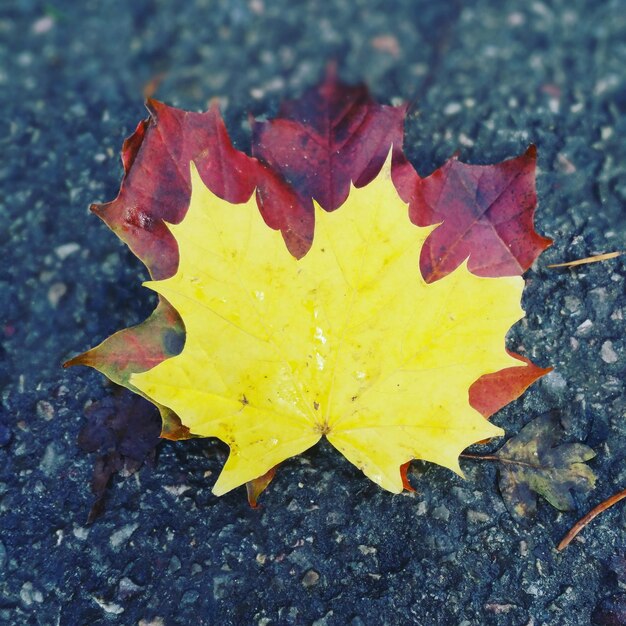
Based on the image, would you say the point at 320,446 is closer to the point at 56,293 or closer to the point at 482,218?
the point at 482,218

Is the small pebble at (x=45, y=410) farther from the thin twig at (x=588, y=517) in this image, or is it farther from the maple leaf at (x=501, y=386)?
the thin twig at (x=588, y=517)

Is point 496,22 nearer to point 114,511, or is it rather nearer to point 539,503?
point 539,503

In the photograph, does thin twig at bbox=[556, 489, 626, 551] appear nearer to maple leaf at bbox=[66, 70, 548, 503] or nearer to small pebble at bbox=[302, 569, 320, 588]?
maple leaf at bbox=[66, 70, 548, 503]

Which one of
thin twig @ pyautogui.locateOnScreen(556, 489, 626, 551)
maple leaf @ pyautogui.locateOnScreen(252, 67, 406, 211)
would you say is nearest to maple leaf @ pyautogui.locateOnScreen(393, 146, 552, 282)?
maple leaf @ pyautogui.locateOnScreen(252, 67, 406, 211)

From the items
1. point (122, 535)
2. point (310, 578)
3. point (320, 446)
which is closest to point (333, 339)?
point (320, 446)

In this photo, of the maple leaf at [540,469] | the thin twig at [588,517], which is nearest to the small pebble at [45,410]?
the maple leaf at [540,469]
